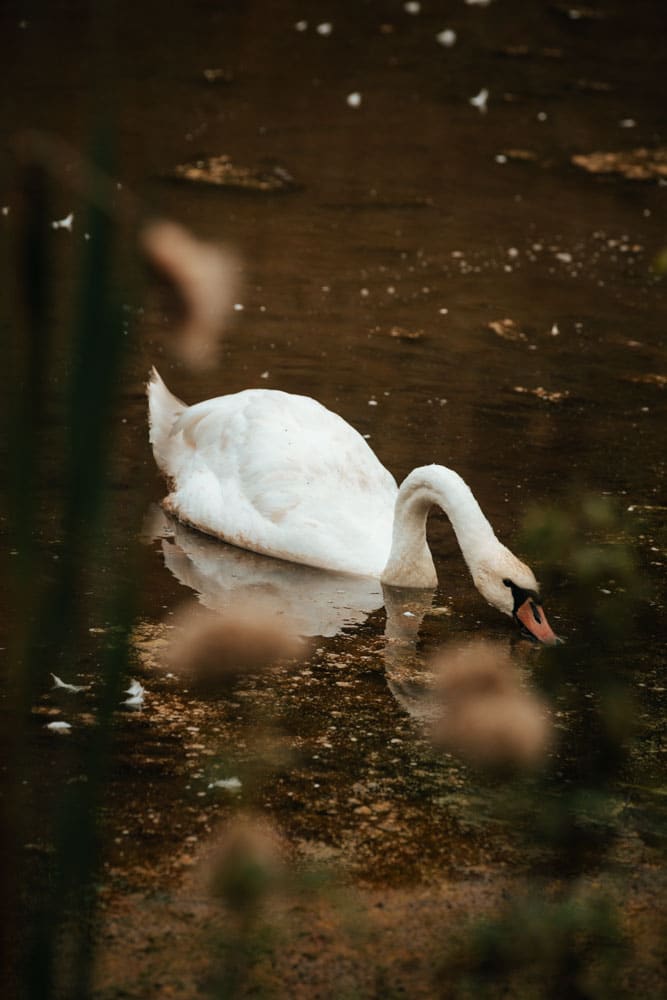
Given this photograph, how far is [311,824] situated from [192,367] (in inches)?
182

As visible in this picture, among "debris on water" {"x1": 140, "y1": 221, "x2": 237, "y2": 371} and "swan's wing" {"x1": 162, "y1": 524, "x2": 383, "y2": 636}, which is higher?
"debris on water" {"x1": 140, "y1": 221, "x2": 237, "y2": 371}

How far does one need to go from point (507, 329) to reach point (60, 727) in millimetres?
5656

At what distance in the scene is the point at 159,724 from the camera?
477cm

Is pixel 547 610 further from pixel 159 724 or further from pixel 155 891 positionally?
pixel 155 891

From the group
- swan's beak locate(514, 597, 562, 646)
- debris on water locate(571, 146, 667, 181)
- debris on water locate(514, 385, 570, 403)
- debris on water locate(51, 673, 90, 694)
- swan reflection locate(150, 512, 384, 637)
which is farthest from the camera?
debris on water locate(571, 146, 667, 181)

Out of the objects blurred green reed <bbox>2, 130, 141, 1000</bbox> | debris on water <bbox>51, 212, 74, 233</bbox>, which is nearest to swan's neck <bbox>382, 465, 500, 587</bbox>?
blurred green reed <bbox>2, 130, 141, 1000</bbox>

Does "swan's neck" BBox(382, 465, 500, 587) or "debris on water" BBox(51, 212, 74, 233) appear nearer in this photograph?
"swan's neck" BBox(382, 465, 500, 587)

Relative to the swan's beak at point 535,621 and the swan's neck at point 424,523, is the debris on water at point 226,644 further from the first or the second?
the swan's beak at point 535,621

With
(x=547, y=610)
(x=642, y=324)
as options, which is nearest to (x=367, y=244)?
(x=642, y=324)

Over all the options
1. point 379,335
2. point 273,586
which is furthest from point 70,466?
point 379,335

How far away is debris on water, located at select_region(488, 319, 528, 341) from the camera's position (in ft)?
31.0

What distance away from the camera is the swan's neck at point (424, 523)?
18.8 ft

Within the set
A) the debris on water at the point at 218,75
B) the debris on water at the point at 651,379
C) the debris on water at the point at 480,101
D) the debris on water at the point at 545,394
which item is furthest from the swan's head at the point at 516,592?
the debris on water at the point at 218,75

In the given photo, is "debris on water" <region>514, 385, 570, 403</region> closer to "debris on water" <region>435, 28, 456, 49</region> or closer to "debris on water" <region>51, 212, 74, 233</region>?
"debris on water" <region>51, 212, 74, 233</region>
